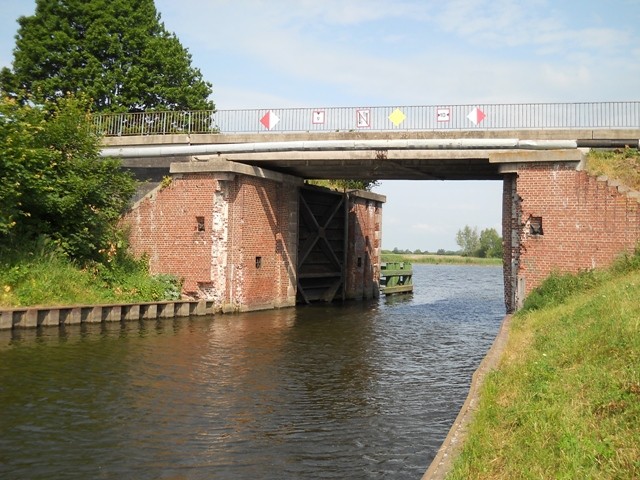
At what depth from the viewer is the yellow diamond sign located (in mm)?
21625

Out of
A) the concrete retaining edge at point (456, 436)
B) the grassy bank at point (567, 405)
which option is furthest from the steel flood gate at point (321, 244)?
the concrete retaining edge at point (456, 436)

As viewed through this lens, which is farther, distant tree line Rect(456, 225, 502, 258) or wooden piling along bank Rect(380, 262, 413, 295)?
distant tree line Rect(456, 225, 502, 258)

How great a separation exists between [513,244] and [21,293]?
15.0 metres

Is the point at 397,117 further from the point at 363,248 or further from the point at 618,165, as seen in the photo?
the point at 363,248

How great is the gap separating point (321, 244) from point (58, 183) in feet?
41.7

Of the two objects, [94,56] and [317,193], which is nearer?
[317,193]

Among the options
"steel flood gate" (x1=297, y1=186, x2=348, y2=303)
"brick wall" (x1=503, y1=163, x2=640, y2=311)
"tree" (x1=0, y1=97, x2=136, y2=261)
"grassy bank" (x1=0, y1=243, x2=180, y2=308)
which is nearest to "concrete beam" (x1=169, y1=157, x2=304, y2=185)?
"tree" (x1=0, y1=97, x2=136, y2=261)

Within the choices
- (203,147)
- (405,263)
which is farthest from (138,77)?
(405,263)

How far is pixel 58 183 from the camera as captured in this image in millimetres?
20203

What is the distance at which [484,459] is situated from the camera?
5.74m

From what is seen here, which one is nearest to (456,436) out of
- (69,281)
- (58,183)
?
(69,281)

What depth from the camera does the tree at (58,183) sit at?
61.2ft

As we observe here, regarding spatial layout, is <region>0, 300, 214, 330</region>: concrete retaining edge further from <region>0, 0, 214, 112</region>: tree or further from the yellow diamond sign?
<region>0, 0, 214, 112</region>: tree

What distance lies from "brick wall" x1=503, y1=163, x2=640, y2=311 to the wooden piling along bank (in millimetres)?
17519
